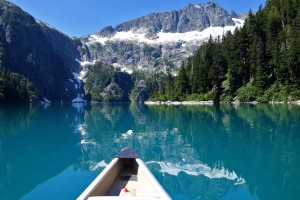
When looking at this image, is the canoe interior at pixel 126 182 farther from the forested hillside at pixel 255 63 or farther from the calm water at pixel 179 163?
the forested hillside at pixel 255 63

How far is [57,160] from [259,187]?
14.0 meters

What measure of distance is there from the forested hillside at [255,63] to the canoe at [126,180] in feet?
257

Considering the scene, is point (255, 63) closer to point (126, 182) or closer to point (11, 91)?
point (126, 182)

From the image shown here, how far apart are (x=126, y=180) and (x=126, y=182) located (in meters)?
0.16

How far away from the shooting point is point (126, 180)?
1183 centimetres

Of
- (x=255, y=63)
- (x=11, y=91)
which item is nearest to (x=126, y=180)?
(x=255, y=63)

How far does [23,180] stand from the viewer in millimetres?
15078

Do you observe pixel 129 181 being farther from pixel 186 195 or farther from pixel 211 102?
pixel 211 102

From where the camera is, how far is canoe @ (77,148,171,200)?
9086mm

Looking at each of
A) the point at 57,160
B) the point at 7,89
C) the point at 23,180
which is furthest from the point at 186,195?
the point at 7,89

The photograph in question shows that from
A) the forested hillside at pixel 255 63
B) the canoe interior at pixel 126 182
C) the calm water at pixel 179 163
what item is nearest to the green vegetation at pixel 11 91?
the forested hillside at pixel 255 63

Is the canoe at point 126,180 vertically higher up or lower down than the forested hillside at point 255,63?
lower down

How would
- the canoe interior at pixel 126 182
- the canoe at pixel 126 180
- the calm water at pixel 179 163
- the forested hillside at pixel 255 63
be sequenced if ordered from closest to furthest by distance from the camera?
the canoe at pixel 126 180, the canoe interior at pixel 126 182, the calm water at pixel 179 163, the forested hillside at pixel 255 63

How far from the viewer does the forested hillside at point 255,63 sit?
274 feet
